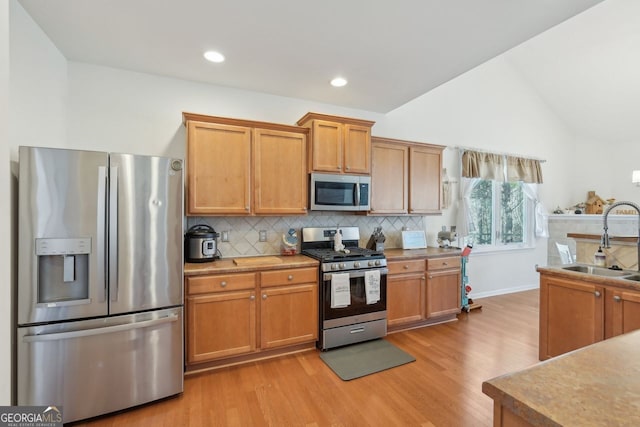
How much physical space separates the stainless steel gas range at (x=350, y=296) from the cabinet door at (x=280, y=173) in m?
0.64

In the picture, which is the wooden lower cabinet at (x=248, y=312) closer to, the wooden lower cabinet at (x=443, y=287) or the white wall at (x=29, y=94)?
the white wall at (x=29, y=94)

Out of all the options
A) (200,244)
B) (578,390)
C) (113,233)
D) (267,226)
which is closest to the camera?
(578,390)

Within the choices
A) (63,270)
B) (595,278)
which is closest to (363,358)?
(595,278)

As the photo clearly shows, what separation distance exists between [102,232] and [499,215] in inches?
220

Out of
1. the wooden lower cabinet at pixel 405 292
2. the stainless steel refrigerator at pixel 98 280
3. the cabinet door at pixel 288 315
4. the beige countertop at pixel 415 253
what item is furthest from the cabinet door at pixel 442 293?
the stainless steel refrigerator at pixel 98 280

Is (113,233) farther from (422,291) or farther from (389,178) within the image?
(422,291)

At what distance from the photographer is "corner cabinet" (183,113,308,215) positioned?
2666 millimetres

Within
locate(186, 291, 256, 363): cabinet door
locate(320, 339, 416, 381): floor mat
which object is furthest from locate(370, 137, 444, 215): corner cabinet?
locate(186, 291, 256, 363): cabinet door

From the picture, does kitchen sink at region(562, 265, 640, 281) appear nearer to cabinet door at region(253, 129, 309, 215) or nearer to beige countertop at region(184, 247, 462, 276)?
beige countertop at region(184, 247, 462, 276)

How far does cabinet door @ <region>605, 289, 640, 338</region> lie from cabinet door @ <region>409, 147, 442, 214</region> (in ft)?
6.49

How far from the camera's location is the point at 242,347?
8.30 ft

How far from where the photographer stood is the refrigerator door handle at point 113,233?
1.95 metres

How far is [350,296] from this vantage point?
2898mm

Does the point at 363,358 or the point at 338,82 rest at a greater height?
Result: the point at 338,82
